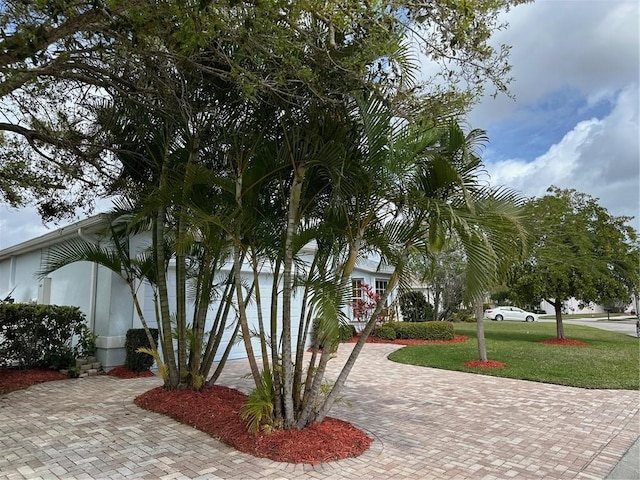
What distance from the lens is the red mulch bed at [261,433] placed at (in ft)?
15.4

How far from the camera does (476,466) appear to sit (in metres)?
4.57

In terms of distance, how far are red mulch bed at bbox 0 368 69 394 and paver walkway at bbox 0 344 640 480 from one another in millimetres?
328

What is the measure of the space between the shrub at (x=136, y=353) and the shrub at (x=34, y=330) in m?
1.22

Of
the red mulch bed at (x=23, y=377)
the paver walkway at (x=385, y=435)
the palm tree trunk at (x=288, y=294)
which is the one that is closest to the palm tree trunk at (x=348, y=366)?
the palm tree trunk at (x=288, y=294)

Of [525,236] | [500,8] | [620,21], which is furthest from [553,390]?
[500,8]

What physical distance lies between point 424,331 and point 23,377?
516 inches

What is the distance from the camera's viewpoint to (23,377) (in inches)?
349

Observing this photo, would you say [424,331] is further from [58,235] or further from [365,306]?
[58,235]

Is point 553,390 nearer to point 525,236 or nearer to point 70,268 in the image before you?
point 525,236

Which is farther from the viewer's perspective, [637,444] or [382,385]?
[382,385]

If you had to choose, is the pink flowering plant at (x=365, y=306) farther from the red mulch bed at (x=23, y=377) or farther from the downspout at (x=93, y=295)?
the red mulch bed at (x=23, y=377)

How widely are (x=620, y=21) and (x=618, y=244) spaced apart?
12.6m

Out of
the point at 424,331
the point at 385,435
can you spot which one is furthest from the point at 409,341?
the point at 385,435

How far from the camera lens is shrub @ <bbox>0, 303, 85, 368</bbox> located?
9.15 metres
